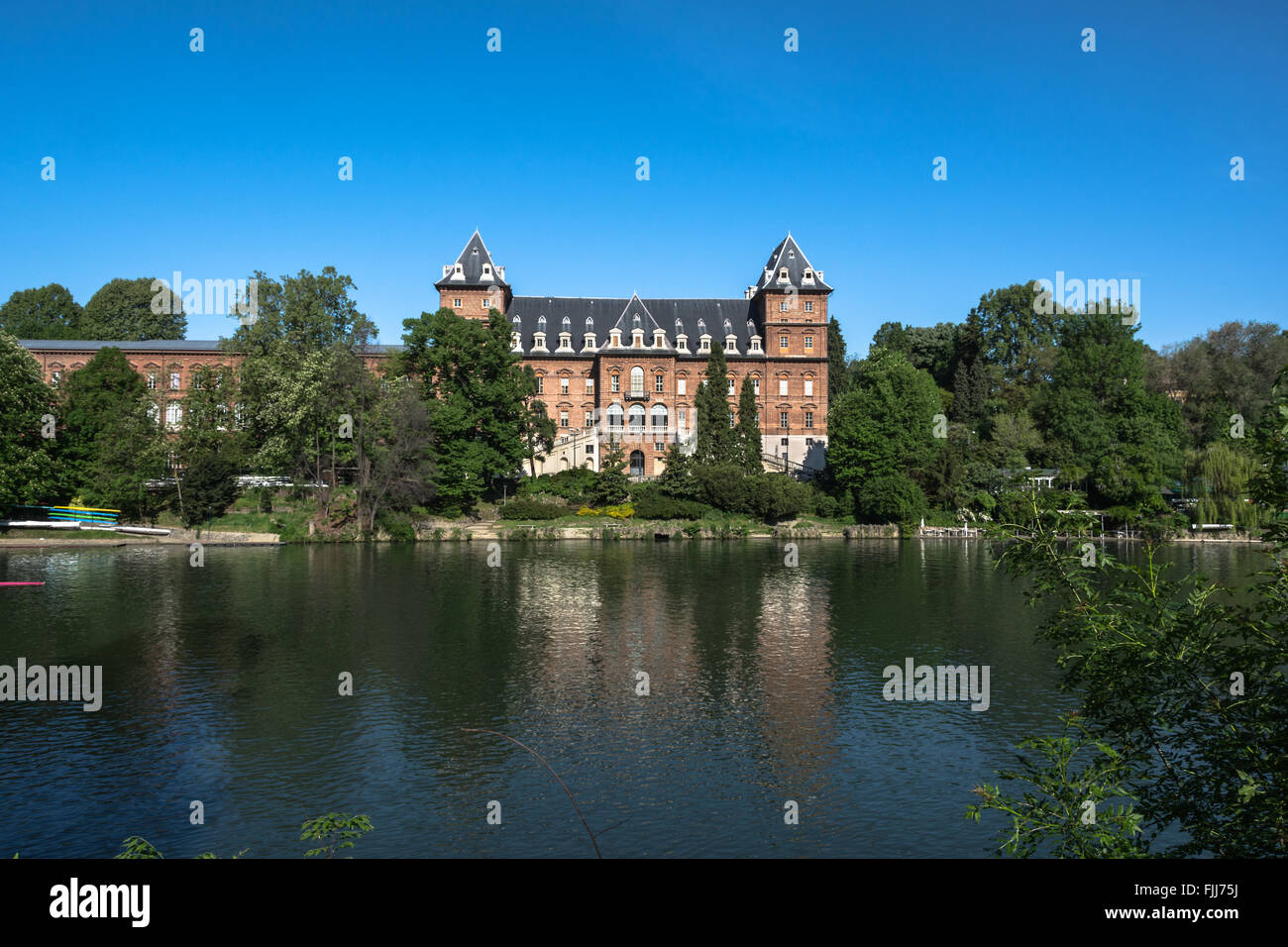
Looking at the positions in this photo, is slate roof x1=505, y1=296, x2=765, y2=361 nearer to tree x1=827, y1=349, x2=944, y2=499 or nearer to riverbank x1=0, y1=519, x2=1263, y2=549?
tree x1=827, y1=349, x2=944, y2=499

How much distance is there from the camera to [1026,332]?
270ft

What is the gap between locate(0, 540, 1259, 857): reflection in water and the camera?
39.7ft

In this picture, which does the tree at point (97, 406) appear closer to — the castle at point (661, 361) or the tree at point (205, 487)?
the tree at point (205, 487)

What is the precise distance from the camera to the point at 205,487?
164 ft

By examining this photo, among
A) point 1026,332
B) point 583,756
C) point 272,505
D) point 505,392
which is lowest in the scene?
point 583,756

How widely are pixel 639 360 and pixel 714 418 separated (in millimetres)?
9699

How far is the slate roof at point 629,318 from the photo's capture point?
70.2m

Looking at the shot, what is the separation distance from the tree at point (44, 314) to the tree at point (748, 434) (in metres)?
61.0

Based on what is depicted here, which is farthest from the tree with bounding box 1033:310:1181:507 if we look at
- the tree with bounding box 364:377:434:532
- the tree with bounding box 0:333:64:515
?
the tree with bounding box 0:333:64:515

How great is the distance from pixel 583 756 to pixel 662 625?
11.0m

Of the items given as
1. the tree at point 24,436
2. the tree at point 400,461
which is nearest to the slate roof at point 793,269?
the tree at point 400,461

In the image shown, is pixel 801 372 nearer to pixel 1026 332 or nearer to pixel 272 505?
pixel 1026 332

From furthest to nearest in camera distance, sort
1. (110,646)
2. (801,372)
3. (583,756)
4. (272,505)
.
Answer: (801,372)
(272,505)
(110,646)
(583,756)
